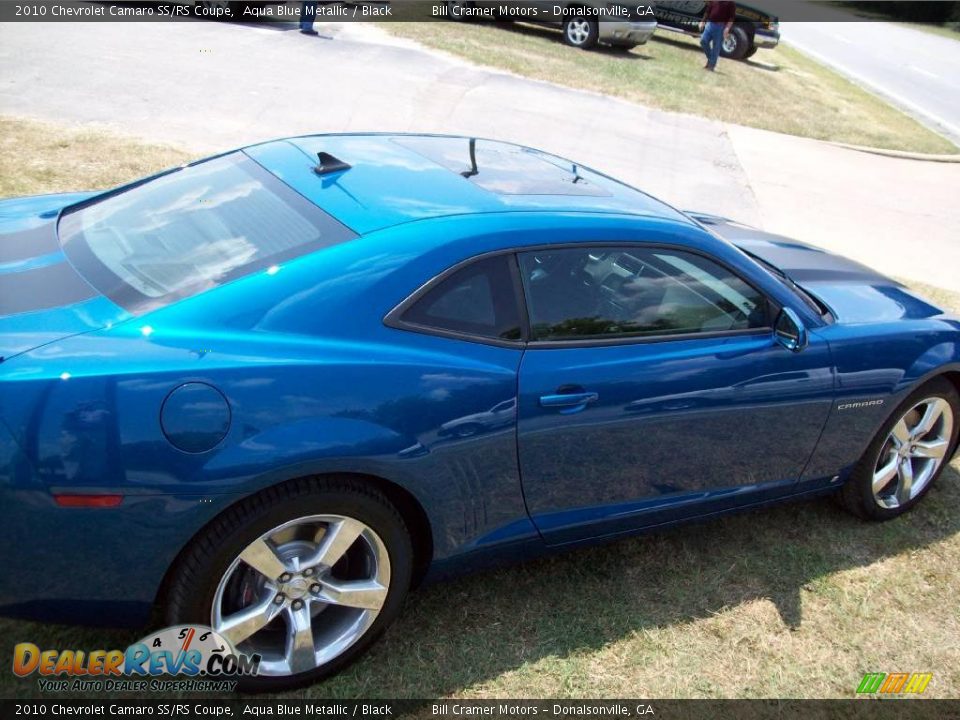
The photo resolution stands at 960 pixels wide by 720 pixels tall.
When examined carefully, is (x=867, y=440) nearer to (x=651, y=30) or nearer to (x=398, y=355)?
(x=398, y=355)

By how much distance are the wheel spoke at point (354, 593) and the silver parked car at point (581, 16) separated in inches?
615

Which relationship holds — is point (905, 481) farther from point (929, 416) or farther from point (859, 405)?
point (859, 405)

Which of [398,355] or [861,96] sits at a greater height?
[398,355]

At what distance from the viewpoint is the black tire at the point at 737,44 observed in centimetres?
2056

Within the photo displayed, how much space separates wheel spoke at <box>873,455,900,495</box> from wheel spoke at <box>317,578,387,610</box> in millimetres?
2431

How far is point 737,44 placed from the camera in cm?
2080

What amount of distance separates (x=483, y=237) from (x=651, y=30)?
1567 centimetres

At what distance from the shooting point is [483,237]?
2.99 meters

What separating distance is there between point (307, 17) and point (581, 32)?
562 centimetres

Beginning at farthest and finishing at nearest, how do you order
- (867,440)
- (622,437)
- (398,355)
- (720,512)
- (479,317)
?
1. (867,440)
2. (720,512)
3. (622,437)
4. (479,317)
5. (398,355)

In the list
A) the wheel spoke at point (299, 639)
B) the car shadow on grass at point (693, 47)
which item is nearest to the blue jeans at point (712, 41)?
the car shadow on grass at point (693, 47)

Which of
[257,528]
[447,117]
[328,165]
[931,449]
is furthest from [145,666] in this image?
[447,117]

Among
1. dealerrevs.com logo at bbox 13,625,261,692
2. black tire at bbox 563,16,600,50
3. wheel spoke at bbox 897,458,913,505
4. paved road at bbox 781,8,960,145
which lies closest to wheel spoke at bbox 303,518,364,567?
dealerrevs.com logo at bbox 13,625,261,692

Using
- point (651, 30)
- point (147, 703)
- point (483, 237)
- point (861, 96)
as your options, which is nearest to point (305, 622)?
point (147, 703)
